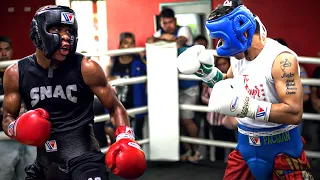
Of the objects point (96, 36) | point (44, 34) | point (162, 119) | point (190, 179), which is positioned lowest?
point (190, 179)

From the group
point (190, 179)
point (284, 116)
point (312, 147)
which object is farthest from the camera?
point (312, 147)

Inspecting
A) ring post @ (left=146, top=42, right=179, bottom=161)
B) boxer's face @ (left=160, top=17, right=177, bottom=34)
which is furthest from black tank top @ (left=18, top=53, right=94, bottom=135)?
boxer's face @ (left=160, top=17, right=177, bottom=34)

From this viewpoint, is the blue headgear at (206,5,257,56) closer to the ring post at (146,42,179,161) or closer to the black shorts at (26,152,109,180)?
the black shorts at (26,152,109,180)

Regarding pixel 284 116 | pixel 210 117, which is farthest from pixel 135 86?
pixel 284 116

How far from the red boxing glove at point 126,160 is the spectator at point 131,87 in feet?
8.00

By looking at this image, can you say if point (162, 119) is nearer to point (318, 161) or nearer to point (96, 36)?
point (318, 161)

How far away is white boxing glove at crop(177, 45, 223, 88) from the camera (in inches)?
111

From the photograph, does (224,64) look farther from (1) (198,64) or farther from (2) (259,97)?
(2) (259,97)

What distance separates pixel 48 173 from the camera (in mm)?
2678

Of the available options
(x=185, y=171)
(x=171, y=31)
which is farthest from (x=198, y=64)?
(x=171, y=31)

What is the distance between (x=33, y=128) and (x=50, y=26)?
492 mm

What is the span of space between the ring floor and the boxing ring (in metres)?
0.03

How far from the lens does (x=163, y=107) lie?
476 centimetres

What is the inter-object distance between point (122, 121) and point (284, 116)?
0.79 meters
